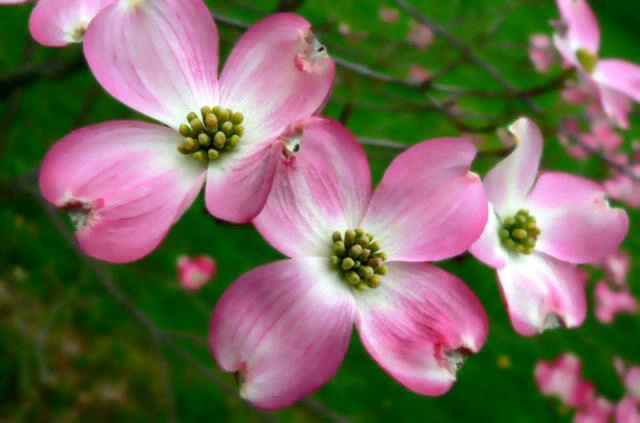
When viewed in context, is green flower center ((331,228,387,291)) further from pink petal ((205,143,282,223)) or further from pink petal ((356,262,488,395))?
pink petal ((205,143,282,223))

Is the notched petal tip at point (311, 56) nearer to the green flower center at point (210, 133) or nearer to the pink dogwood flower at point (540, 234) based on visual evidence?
the green flower center at point (210, 133)

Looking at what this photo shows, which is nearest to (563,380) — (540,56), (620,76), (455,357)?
(540,56)

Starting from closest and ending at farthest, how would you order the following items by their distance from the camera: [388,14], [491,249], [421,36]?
[491,249] < [421,36] < [388,14]

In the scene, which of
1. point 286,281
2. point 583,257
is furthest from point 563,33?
point 286,281

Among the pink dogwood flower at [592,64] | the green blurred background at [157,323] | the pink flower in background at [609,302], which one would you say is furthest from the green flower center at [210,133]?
the pink flower in background at [609,302]

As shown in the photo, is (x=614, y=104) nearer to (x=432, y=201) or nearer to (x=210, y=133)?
(x=432, y=201)

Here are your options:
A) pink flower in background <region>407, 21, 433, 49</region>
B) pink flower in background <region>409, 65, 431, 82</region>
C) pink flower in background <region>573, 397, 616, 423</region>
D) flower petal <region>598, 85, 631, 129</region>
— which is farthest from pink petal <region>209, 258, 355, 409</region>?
pink flower in background <region>407, 21, 433, 49</region>
